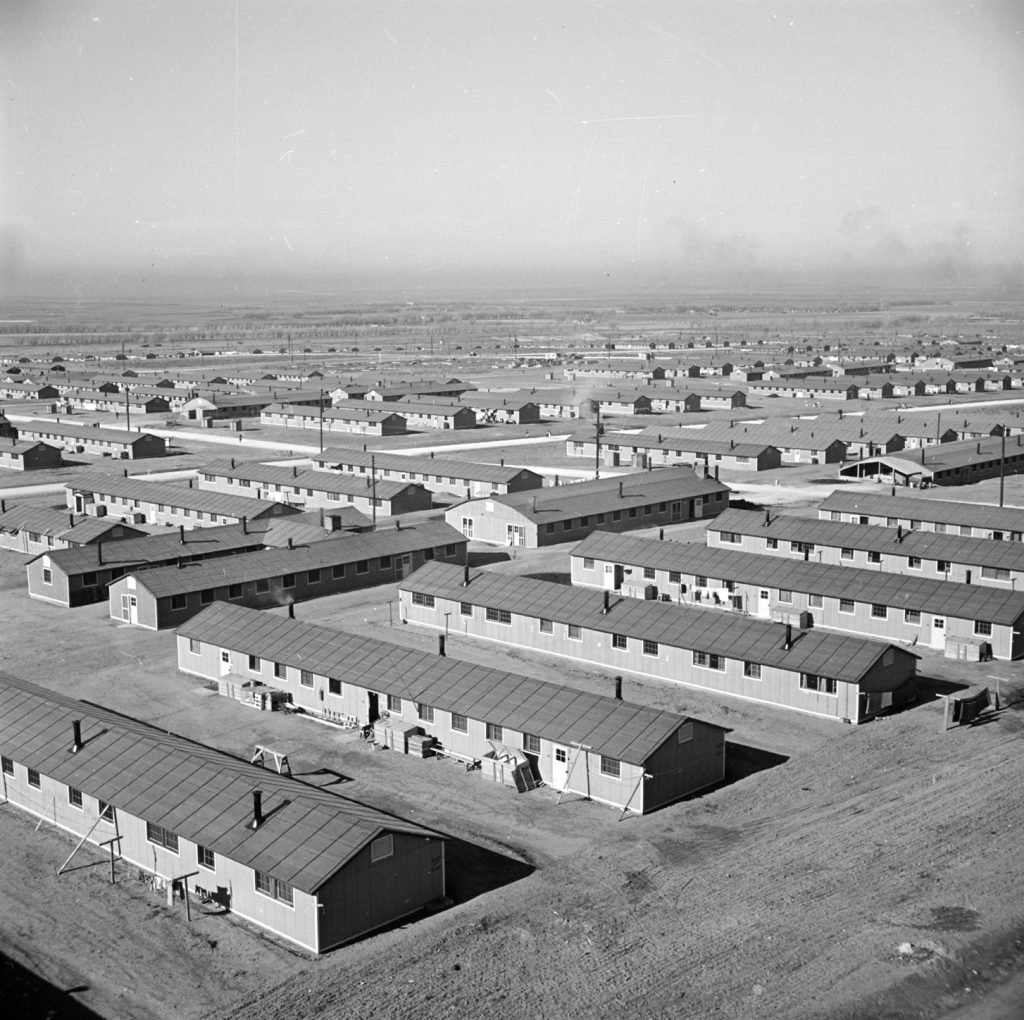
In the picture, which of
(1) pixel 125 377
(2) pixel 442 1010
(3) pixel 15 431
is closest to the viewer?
(2) pixel 442 1010

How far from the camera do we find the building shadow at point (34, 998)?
21.4 m

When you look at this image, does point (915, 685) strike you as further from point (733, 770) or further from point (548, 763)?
point (548, 763)

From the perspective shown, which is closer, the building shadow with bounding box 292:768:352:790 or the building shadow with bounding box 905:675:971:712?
the building shadow with bounding box 292:768:352:790

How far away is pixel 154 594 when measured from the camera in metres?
46.8

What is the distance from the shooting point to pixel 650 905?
2473 centimetres

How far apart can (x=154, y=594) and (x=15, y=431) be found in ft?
227

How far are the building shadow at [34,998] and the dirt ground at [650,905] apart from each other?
166 mm

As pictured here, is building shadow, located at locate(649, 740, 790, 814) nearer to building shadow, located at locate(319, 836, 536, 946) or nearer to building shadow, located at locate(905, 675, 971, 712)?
building shadow, located at locate(319, 836, 536, 946)

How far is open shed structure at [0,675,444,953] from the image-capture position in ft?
78.4

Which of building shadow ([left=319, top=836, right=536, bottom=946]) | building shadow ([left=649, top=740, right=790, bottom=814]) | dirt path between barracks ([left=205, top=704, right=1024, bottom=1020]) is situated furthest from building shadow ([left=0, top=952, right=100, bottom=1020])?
building shadow ([left=649, top=740, right=790, bottom=814])

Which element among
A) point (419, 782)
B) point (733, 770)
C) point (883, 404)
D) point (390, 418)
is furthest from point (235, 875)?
point (883, 404)

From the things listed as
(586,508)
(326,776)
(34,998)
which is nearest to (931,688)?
(326,776)

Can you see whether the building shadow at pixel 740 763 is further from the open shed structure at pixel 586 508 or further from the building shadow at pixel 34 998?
the open shed structure at pixel 586 508

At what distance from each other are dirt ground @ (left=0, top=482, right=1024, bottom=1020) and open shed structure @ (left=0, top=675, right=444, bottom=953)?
0.53 m
